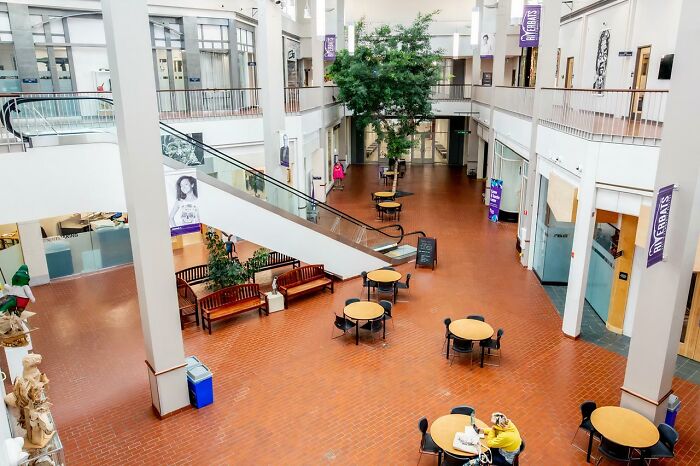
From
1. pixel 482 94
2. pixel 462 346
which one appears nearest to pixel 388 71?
pixel 482 94

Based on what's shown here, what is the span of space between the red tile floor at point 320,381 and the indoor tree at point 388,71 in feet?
36.6

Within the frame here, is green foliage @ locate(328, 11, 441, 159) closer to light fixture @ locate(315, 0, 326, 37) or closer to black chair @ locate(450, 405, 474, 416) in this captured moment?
light fixture @ locate(315, 0, 326, 37)

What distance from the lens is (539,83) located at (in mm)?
13609

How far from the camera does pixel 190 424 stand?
8531 millimetres

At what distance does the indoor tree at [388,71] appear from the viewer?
22516 millimetres

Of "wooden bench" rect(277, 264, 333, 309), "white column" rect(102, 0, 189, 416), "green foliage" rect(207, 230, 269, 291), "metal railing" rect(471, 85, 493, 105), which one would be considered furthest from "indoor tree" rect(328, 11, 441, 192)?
"white column" rect(102, 0, 189, 416)

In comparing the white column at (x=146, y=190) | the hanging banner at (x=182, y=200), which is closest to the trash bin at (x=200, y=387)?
the white column at (x=146, y=190)

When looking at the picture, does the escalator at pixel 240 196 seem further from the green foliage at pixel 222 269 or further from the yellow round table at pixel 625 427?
the yellow round table at pixel 625 427

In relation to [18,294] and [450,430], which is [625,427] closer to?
[450,430]

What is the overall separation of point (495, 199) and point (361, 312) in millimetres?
11258

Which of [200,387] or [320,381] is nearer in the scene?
[200,387]

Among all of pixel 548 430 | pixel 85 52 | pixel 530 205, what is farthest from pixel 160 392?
pixel 85 52

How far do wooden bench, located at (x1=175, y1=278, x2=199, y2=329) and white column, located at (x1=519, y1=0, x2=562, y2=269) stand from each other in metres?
9.87

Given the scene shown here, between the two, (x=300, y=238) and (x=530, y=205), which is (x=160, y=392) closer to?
(x=300, y=238)
